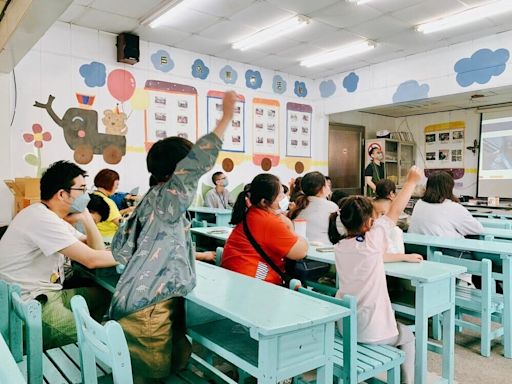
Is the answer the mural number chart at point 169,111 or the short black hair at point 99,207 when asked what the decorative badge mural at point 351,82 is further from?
the short black hair at point 99,207

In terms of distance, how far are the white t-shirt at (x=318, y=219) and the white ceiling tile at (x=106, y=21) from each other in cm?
332

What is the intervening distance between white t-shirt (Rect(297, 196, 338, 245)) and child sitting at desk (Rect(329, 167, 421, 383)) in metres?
1.10

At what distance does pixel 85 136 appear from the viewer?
5.22 metres

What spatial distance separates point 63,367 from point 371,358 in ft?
4.30

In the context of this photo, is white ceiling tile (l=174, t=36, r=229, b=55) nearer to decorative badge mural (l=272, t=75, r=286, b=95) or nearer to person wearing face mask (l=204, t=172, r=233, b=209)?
decorative badge mural (l=272, t=75, r=286, b=95)

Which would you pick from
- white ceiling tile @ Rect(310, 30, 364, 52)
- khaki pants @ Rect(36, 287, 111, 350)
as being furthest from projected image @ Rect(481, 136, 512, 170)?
khaki pants @ Rect(36, 287, 111, 350)

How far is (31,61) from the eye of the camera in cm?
487

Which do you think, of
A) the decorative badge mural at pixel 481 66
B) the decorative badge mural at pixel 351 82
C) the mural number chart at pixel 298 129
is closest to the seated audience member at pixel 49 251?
the decorative badge mural at pixel 481 66

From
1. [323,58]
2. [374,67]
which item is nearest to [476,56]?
[374,67]

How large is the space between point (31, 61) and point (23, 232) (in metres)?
A: 3.66

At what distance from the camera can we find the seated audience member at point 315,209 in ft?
10.8

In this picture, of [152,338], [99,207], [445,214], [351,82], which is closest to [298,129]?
[351,82]

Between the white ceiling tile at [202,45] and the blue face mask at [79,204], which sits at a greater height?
the white ceiling tile at [202,45]

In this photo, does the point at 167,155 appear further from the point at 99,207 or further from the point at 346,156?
the point at 346,156
